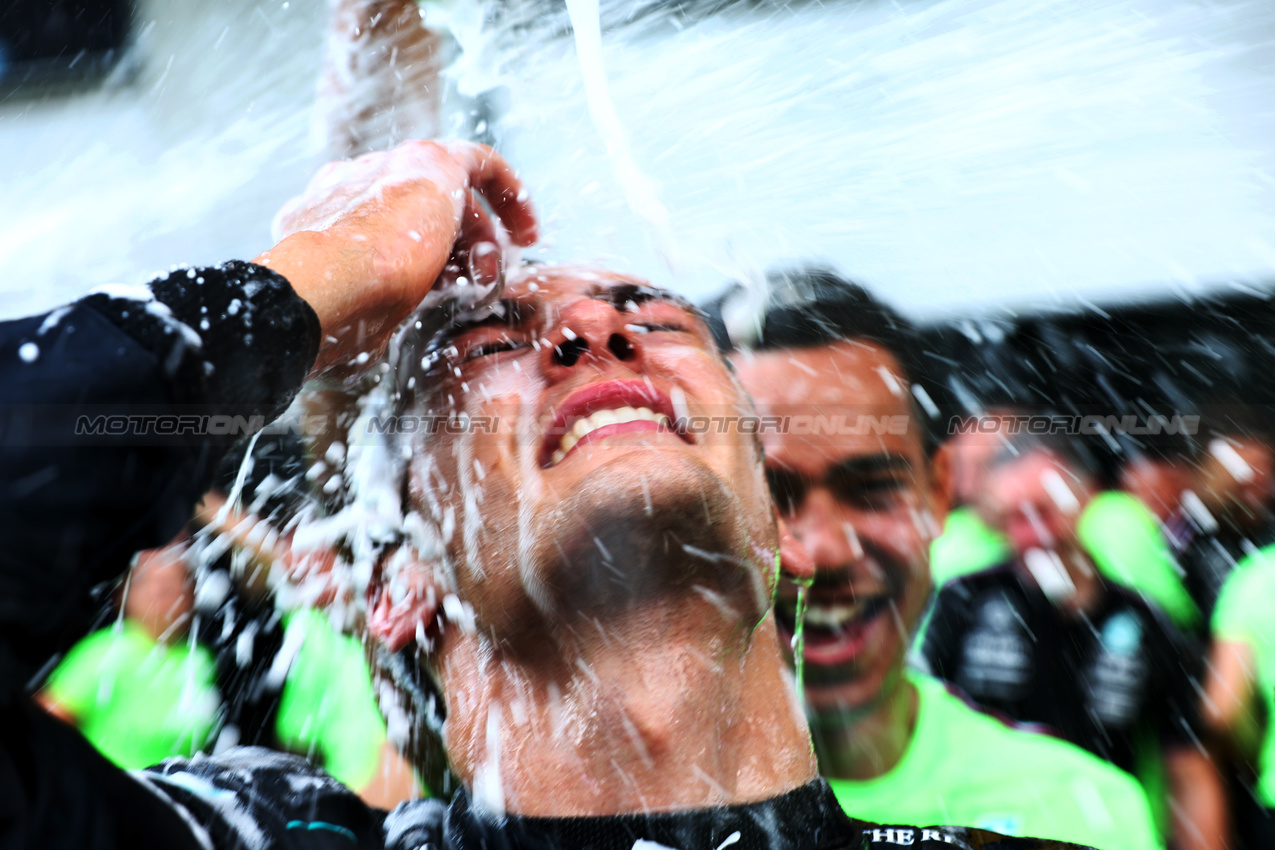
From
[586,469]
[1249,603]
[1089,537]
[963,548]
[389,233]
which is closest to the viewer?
[389,233]

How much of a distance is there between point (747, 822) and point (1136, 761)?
1.84 meters

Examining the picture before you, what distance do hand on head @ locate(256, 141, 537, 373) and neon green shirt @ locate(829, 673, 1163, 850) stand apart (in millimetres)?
2373

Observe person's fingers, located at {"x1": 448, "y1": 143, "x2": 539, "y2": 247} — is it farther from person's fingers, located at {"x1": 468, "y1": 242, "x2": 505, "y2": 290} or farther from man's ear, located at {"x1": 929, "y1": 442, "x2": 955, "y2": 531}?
man's ear, located at {"x1": 929, "y1": 442, "x2": 955, "y2": 531}

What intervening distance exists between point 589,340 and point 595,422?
0.19 m

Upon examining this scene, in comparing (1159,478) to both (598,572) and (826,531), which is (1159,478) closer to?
(826,531)

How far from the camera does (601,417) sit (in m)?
1.73

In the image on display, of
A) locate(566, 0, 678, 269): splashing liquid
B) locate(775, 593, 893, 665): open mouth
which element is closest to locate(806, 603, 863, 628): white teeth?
locate(775, 593, 893, 665): open mouth

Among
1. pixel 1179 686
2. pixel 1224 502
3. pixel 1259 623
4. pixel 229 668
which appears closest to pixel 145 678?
pixel 229 668

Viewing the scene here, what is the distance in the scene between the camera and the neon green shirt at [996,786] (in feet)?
8.95

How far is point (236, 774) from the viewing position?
1376mm

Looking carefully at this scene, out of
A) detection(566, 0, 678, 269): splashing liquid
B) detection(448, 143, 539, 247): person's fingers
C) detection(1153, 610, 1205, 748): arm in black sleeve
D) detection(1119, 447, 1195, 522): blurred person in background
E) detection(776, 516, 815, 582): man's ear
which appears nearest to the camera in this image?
detection(448, 143, 539, 247): person's fingers

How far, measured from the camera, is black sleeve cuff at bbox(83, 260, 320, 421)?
3.01ft

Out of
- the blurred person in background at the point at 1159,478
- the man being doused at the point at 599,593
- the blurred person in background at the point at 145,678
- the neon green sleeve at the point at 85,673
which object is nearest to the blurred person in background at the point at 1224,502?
the blurred person in background at the point at 1159,478

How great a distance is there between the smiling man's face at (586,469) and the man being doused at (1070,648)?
171 centimetres
